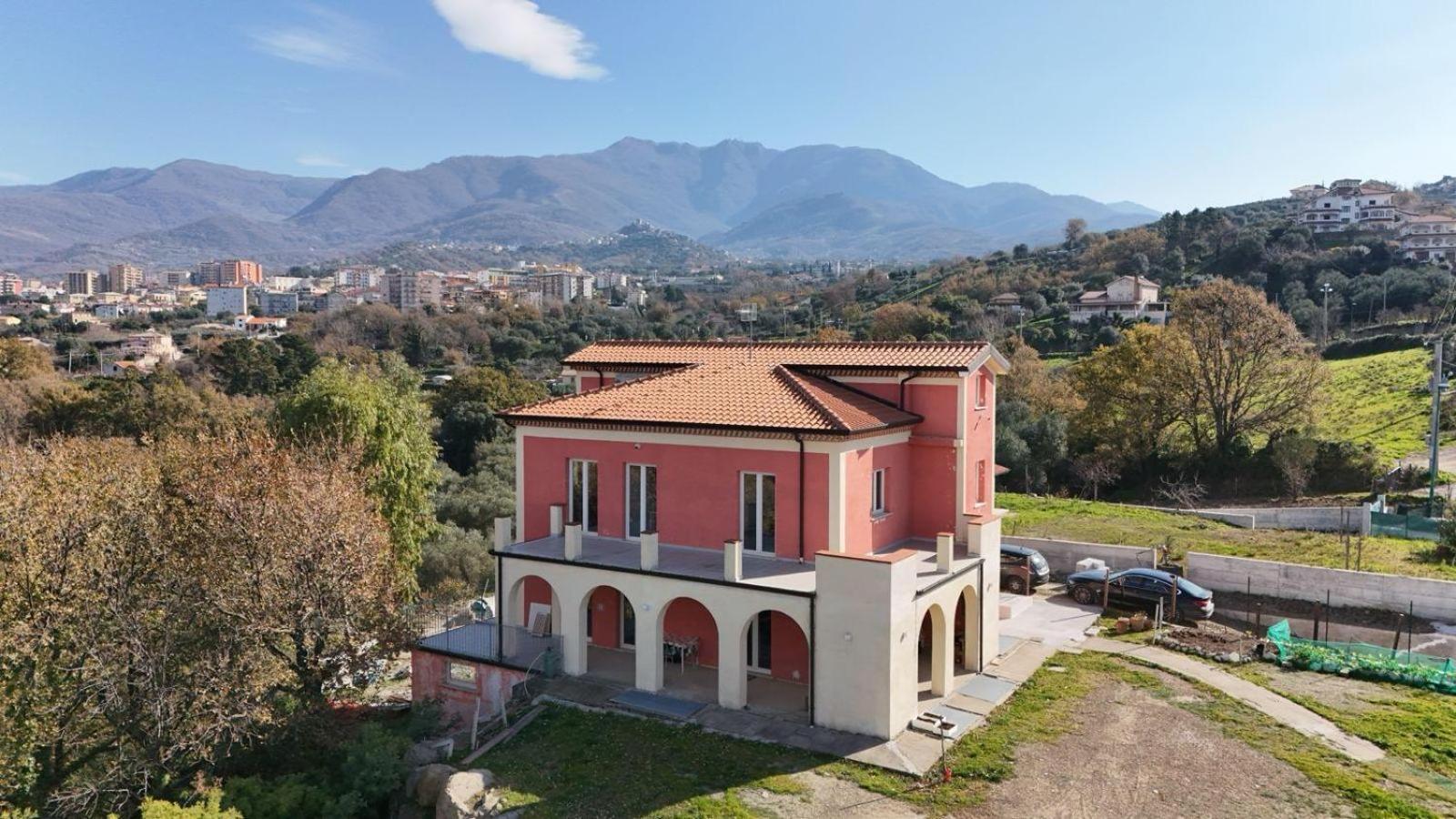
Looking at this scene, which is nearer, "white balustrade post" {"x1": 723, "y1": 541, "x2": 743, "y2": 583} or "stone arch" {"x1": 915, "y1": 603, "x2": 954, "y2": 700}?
"white balustrade post" {"x1": 723, "y1": 541, "x2": 743, "y2": 583}

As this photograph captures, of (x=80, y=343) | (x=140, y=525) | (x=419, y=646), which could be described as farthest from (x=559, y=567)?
(x=80, y=343)

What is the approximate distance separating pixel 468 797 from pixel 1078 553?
64.2 feet

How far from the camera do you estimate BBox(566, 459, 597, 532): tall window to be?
20953mm

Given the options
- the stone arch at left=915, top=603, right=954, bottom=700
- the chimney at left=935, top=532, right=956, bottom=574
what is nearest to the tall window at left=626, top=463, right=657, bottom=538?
the chimney at left=935, top=532, right=956, bottom=574

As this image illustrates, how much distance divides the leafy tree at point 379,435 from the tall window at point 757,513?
12.4m

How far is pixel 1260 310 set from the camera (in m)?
41.1

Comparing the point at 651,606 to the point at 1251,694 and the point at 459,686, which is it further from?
the point at 1251,694

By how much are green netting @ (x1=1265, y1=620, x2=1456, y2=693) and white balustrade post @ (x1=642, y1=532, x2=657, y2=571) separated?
13927mm

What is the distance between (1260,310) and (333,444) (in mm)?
38902

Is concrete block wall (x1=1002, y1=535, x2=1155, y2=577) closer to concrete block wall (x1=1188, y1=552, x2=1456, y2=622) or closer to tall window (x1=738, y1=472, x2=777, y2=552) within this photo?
concrete block wall (x1=1188, y1=552, x2=1456, y2=622)

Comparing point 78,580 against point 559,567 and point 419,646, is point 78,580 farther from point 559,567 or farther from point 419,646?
point 559,567

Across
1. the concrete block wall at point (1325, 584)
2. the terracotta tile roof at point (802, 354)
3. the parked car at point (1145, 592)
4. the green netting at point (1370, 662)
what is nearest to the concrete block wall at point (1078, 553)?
the concrete block wall at point (1325, 584)

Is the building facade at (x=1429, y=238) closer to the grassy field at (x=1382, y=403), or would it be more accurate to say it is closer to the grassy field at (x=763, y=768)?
the grassy field at (x=1382, y=403)

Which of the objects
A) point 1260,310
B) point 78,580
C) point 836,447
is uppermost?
point 1260,310
